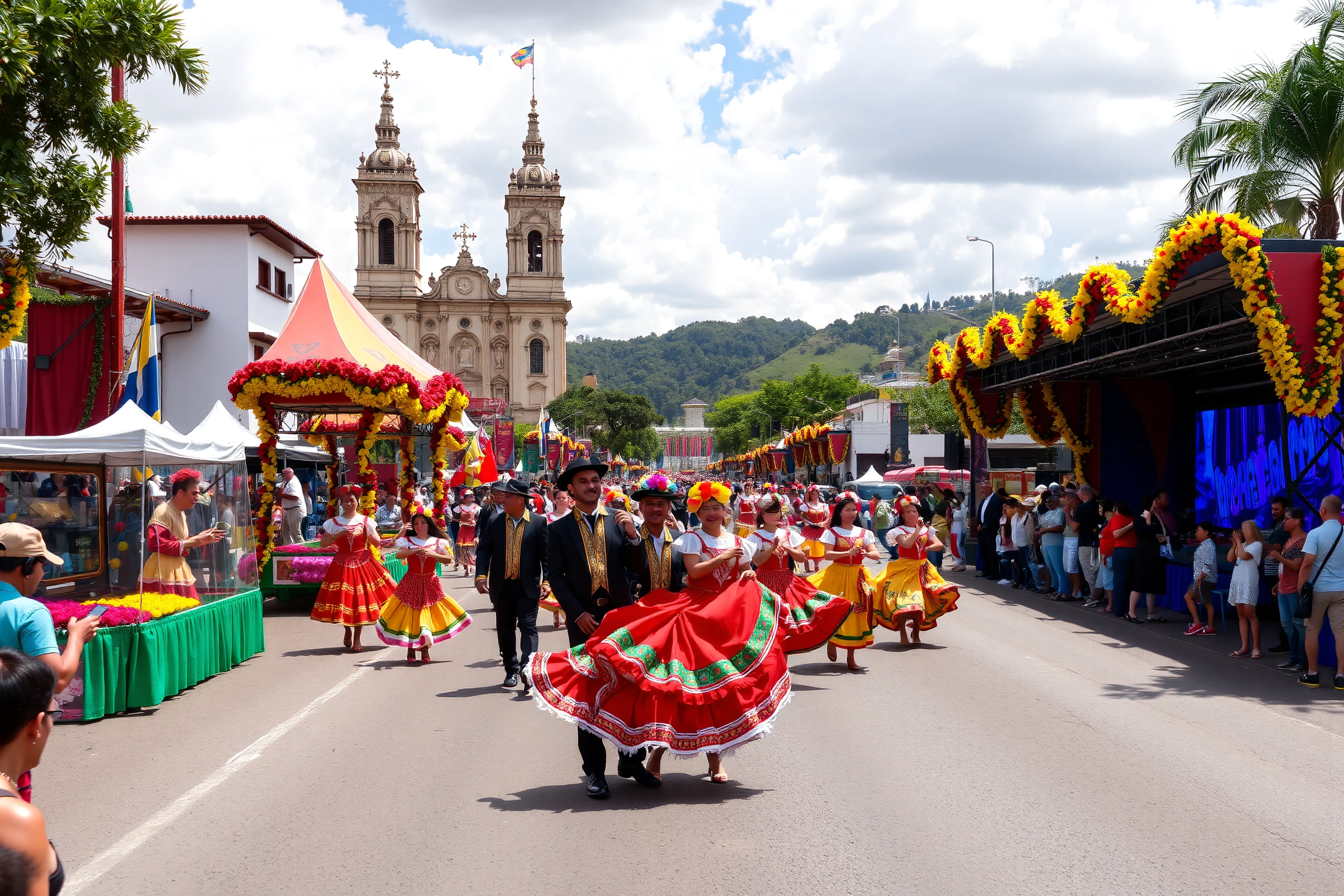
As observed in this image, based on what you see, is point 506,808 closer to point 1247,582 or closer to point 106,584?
point 106,584

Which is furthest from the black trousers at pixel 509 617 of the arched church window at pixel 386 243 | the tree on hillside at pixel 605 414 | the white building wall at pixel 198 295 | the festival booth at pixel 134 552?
the arched church window at pixel 386 243

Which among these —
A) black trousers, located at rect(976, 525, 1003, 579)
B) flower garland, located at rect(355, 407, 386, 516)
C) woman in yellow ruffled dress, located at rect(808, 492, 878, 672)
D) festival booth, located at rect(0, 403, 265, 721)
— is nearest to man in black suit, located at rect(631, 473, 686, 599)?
woman in yellow ruffled dress, located at rect(808, 492, 878, 672)

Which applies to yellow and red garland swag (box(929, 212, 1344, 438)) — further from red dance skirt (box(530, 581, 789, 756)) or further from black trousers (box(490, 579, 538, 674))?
black trousers (box(490, 579, 538, 674))

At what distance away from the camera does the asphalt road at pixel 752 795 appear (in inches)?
189

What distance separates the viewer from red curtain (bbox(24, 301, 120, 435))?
21.2 metres

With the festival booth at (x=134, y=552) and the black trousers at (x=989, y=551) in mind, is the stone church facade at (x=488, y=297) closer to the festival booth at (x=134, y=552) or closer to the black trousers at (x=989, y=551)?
the black trousers at (x=989, y=551)

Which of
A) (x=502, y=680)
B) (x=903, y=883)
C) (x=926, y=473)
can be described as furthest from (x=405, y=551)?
(x=926, y=473)

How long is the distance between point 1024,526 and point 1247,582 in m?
7.73

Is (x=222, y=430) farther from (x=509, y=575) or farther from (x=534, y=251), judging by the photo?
(x=534, y=251)

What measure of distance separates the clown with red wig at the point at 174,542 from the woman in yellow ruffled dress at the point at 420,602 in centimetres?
183

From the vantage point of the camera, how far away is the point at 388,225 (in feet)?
346

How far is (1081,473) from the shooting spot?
A: 22.0 m

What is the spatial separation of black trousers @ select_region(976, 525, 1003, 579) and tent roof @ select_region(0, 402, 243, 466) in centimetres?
1480

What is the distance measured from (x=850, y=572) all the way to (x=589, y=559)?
5416 mm
